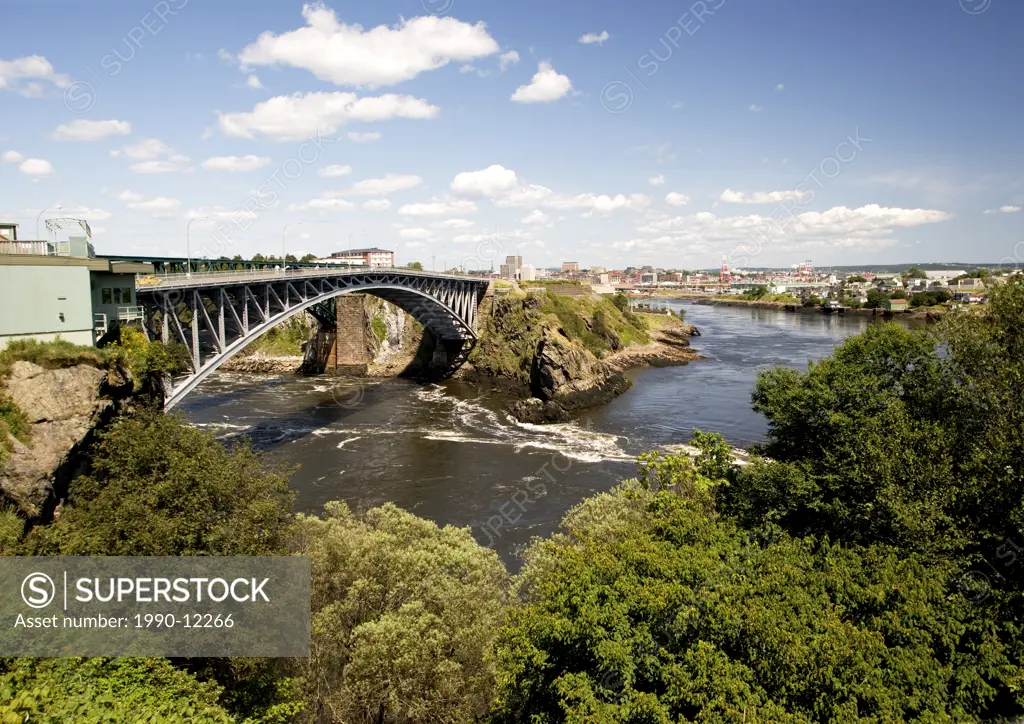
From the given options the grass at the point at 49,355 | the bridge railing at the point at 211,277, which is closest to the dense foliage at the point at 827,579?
the grass at the point at 49,355

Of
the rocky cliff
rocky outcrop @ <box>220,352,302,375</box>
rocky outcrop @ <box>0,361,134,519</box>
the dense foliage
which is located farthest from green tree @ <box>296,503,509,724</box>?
rocky outcrop @ <box>220,352,302,375</box>

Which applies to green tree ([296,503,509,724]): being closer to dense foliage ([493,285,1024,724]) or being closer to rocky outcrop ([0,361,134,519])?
dense foliage ([493,285,1024,724])

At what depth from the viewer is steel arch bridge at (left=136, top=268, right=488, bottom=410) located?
77.6 ft

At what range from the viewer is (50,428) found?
51.1 feet

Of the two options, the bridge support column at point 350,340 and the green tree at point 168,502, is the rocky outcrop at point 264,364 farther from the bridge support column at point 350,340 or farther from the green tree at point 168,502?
the green tree at point 168,502

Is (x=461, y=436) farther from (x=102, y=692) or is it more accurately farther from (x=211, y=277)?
(x=102, y=692)

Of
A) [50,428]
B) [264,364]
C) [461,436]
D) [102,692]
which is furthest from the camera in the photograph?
[264,364]

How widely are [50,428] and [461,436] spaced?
2381cm

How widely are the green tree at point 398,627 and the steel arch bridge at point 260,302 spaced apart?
43.1 ft

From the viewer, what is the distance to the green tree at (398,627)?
1145cm

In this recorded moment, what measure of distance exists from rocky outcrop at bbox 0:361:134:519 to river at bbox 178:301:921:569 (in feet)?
17.6

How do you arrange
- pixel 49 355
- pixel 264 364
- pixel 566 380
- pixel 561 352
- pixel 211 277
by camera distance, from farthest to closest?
pixel 264 364
pixel 561 352
pixel 566 380
pixel 211 277
pixel 49 355

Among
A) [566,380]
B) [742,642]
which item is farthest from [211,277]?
[566,380]

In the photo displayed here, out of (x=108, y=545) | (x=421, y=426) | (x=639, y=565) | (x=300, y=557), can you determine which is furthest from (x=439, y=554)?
(x=421, y=426)
